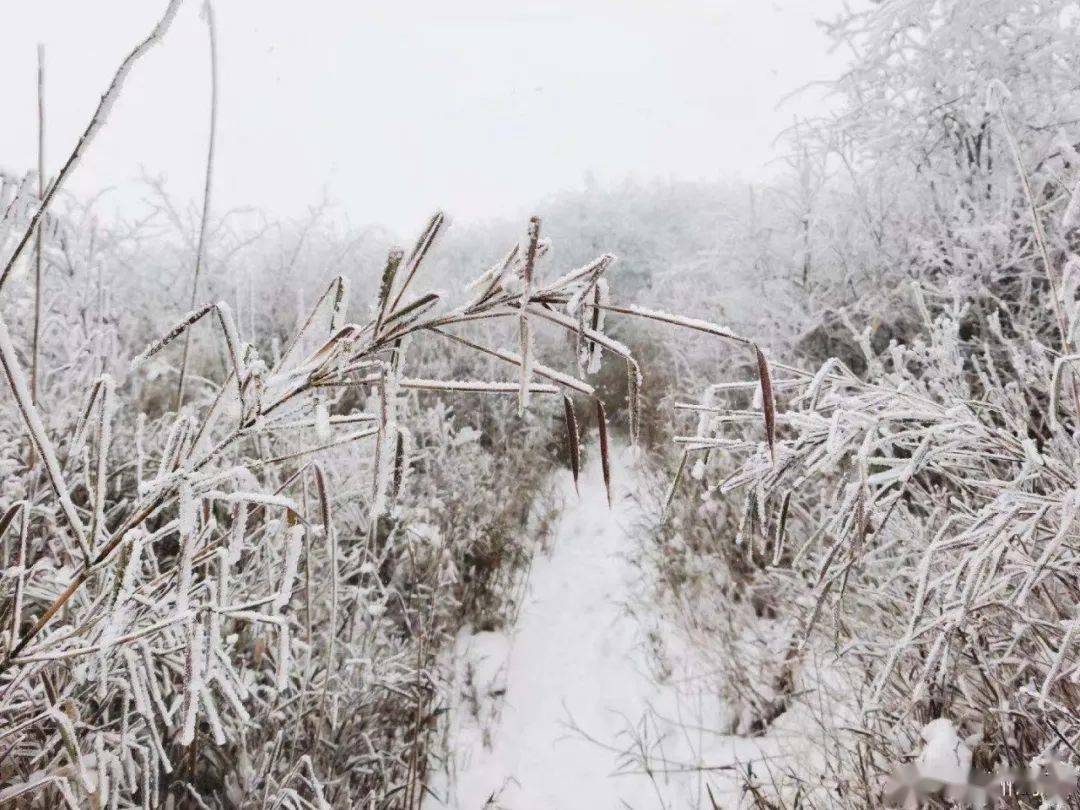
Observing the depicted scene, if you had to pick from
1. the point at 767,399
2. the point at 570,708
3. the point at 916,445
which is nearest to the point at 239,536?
the point at 767,399

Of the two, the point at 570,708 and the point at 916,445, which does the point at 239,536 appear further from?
the point at 570,708

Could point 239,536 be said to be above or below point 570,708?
above

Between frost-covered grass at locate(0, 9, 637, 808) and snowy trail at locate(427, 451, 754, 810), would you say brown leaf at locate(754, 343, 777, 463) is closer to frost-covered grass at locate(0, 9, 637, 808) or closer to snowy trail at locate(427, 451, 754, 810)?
frost-covered grass at locate(0, 9, 637, 808)

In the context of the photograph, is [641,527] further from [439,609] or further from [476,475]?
[439,609]

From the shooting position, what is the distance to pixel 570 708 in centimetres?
311

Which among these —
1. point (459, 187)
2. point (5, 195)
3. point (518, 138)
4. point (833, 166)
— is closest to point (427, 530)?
point (5, 195)

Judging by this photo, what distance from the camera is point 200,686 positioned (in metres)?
0.61

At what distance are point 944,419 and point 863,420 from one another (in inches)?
5.0

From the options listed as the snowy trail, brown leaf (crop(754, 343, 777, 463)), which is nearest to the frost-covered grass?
brown leaf (crop(754, 343, 777, 463))

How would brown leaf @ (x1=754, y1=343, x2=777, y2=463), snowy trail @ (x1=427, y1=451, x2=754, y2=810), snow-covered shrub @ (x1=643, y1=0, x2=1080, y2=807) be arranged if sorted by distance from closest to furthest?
brown leaf @ (x1=754, y1=343, x2=777, y2=463), snow-covered shrub @ (x1=643, y1=0, x2=1080, y2=807), snowy trail @ (x1=427, y1=451, x2=754, y2=810)

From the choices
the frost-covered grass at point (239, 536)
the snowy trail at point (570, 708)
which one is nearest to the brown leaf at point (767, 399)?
the frost-covered grass at point (239, 536)

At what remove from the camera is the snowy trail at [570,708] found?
8.12 feet

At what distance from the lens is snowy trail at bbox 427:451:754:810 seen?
2475mm

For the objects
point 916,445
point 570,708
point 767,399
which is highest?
point 767,399
